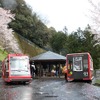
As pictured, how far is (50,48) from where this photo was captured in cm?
8750

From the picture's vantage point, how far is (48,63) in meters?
54.0

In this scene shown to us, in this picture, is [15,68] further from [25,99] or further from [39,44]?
[39,44]

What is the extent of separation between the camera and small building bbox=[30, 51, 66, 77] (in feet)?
163

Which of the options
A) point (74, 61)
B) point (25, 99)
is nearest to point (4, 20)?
point (74, 61)

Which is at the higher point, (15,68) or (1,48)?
(1,48)

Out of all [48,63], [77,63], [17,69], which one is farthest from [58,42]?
[17,69]

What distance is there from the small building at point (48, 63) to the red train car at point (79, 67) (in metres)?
11.9

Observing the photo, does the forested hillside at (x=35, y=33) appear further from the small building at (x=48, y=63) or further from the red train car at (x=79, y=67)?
the red train car at (x=79, y=67)

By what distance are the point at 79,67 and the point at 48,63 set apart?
58.3 ft

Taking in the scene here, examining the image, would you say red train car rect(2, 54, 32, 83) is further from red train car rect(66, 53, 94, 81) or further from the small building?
the small building

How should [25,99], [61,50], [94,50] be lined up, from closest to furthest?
[25,99] < [94,50] < [61,50]

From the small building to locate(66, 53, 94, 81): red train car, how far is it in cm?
1192

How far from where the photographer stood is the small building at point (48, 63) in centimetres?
4969

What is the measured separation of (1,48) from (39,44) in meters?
17.5
